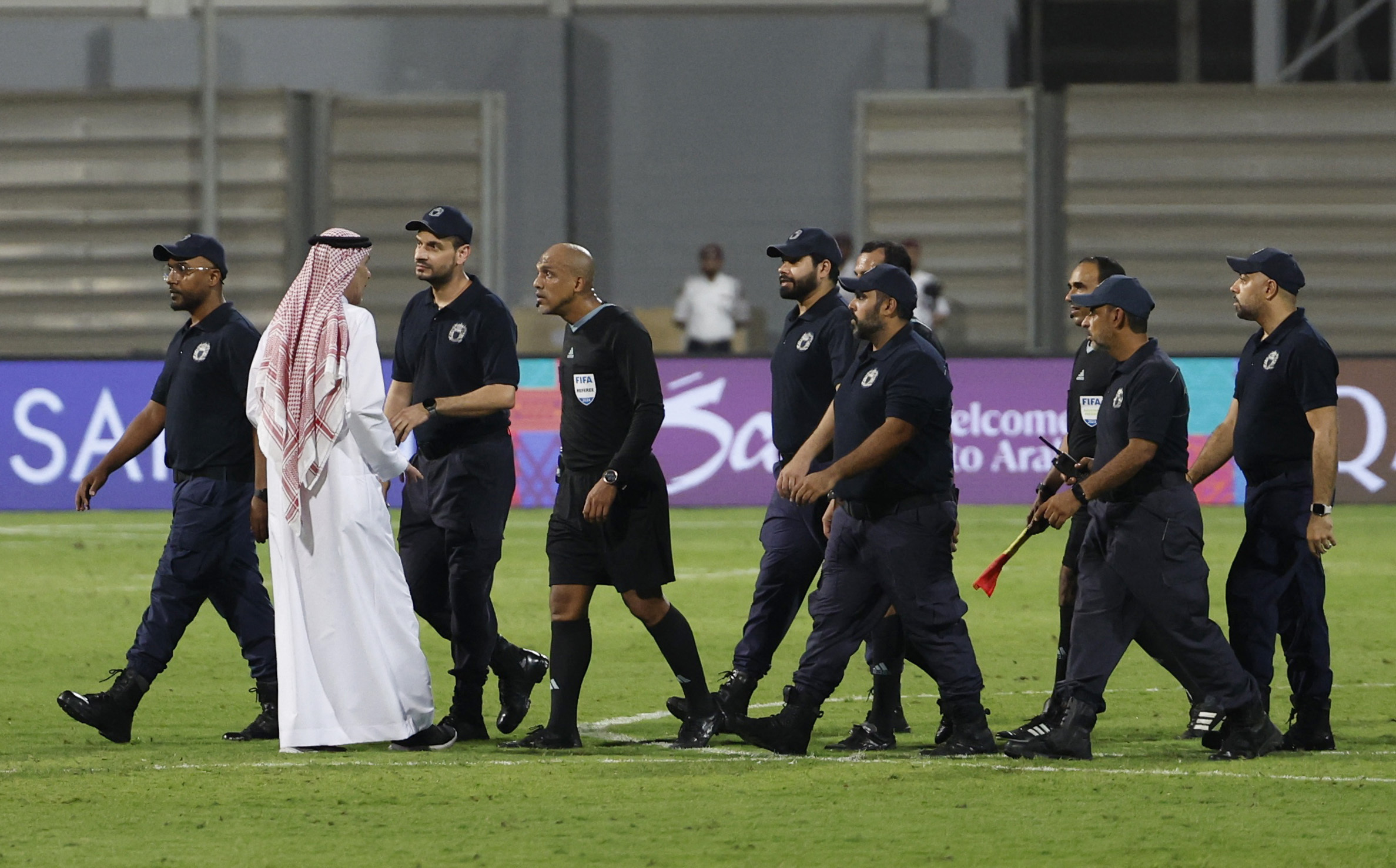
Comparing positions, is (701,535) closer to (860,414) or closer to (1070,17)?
(860,414)

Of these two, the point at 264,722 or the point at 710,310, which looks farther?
the point at 710,310

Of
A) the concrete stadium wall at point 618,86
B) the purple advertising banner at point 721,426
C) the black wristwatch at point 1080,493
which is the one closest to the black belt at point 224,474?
the black wristwatch at point 1080,493

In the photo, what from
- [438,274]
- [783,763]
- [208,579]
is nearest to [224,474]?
[208,579]

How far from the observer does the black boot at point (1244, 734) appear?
8.72 m

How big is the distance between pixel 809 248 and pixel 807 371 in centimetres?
52

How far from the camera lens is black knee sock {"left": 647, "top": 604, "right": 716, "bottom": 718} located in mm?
9062

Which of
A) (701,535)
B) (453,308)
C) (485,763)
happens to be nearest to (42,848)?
(485,763)

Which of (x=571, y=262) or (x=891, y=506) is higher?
(x=571, y=262)

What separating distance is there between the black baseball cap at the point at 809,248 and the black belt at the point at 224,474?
2393mm

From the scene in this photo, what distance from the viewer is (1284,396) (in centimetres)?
905

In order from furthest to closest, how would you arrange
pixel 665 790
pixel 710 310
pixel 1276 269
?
pixel 710 310, pixel 1276 269, pixel 665 790

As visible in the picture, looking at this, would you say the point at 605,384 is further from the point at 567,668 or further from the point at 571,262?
the point at 567,668

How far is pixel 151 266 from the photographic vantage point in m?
25.4

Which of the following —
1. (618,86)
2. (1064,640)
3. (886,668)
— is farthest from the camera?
(618,86)
